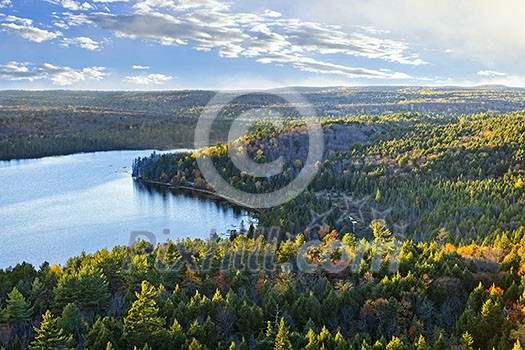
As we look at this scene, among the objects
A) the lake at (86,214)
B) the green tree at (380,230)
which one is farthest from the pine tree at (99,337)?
the green tree at (380,230)

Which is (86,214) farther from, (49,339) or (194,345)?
(194,345)

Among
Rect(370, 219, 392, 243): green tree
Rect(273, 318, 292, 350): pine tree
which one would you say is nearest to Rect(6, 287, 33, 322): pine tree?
Rect(273, 318, 292, 350): pine tree

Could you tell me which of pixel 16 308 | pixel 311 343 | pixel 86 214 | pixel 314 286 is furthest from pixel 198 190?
pixel 311 343

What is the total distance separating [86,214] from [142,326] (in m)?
82.9

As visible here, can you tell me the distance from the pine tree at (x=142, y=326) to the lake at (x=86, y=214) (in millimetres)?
45879

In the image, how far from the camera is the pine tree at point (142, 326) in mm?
47781

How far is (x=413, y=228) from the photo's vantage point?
338 feet

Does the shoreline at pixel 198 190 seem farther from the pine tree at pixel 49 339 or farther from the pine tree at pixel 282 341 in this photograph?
the pine tree at pixel 49 339

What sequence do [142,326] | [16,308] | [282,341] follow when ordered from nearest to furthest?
[282,341] → [142,326] → [16,308]

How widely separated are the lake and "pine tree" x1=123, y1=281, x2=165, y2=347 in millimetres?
45879

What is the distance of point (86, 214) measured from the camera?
408 feet

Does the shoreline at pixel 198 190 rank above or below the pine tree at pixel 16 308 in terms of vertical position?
below

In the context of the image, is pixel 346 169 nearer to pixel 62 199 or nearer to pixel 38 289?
pixel 62 199

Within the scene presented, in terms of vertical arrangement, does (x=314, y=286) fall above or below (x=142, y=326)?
below
